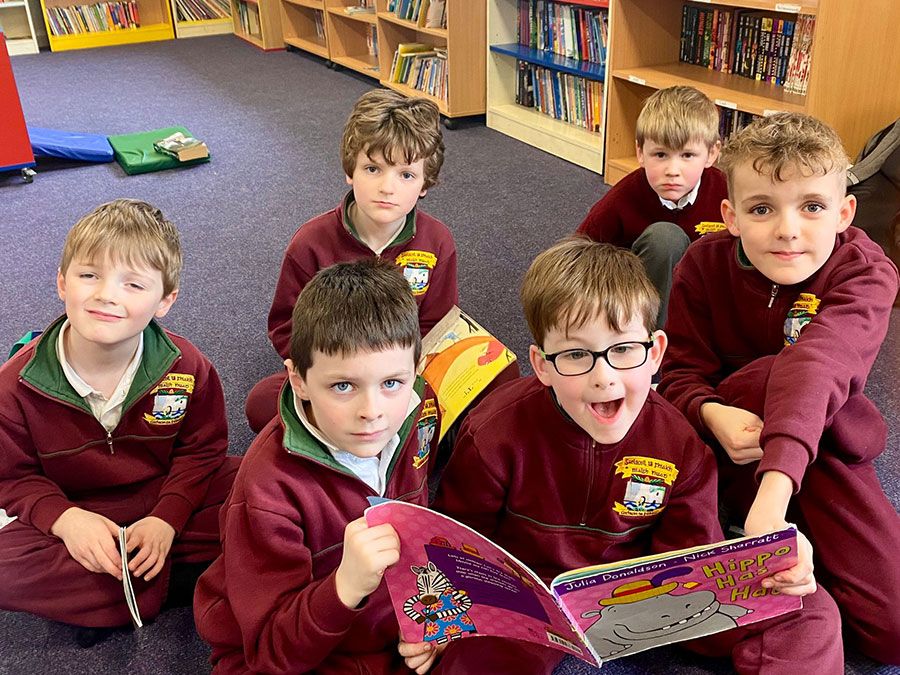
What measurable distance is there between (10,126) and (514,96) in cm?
238

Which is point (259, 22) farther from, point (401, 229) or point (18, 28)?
point (401, 229)

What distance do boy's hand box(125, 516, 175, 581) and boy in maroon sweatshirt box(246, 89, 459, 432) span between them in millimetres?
444

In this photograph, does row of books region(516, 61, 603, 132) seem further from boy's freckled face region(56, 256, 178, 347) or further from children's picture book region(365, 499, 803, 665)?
children's picture book region(365, 499, 803, 665)

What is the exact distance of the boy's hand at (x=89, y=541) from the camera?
1357mm

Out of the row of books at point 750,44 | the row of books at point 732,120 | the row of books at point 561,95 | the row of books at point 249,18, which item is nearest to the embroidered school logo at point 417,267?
the row of books at point 732,120

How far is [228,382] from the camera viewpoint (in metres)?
2.19

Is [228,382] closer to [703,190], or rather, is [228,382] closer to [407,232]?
[407,232]

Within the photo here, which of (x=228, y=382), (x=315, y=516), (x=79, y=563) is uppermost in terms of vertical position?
(x=315, y=516)

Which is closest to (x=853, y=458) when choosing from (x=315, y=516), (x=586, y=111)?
(x=315, y=516)

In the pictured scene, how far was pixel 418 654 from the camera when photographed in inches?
46.9

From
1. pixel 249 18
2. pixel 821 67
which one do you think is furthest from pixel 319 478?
pixel 249 18

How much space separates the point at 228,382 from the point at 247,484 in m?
1.09

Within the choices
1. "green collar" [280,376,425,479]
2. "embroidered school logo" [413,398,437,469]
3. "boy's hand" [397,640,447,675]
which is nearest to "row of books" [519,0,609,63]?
"embroidered school logo" [413,398,437,469]

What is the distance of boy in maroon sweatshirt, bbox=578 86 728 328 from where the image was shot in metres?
2.00
